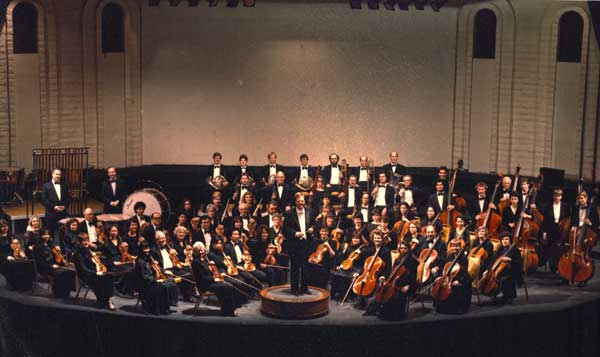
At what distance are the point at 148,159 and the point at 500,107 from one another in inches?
246

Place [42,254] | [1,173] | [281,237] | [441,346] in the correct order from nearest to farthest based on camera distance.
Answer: [441,346] < [42,254] < [281,237] < [1,173]

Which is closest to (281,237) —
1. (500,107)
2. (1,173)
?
(1,173)

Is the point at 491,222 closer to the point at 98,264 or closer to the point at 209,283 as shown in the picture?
the point at 209,283

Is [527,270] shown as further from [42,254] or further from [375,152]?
[42,254]

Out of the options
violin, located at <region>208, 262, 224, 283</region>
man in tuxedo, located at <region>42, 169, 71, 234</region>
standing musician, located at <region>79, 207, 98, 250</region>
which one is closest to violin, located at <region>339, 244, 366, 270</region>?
violin, located at <region>208, 262, 224, 283</region>

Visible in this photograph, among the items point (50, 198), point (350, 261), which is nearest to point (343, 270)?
point (350, 261)

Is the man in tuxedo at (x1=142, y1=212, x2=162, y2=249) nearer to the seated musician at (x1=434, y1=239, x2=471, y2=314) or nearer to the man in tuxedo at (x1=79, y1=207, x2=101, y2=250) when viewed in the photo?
the man in tuxedo at (x1=79, y1=207, x2=101, y2=250)

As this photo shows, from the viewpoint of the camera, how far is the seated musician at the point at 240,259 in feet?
37.3

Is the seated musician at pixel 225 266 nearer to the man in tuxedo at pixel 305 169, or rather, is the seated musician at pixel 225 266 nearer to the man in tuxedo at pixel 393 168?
the man in tuxedo at pixel 305 169

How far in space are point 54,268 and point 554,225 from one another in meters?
6.49

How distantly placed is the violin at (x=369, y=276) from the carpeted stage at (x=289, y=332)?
31 centimetres

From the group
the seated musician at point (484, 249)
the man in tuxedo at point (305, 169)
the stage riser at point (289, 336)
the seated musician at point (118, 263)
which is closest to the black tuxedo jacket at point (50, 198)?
the seated musician at point (118, 263)

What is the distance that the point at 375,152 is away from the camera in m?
16.5

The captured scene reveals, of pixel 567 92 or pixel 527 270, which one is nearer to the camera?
pixel 527 270
